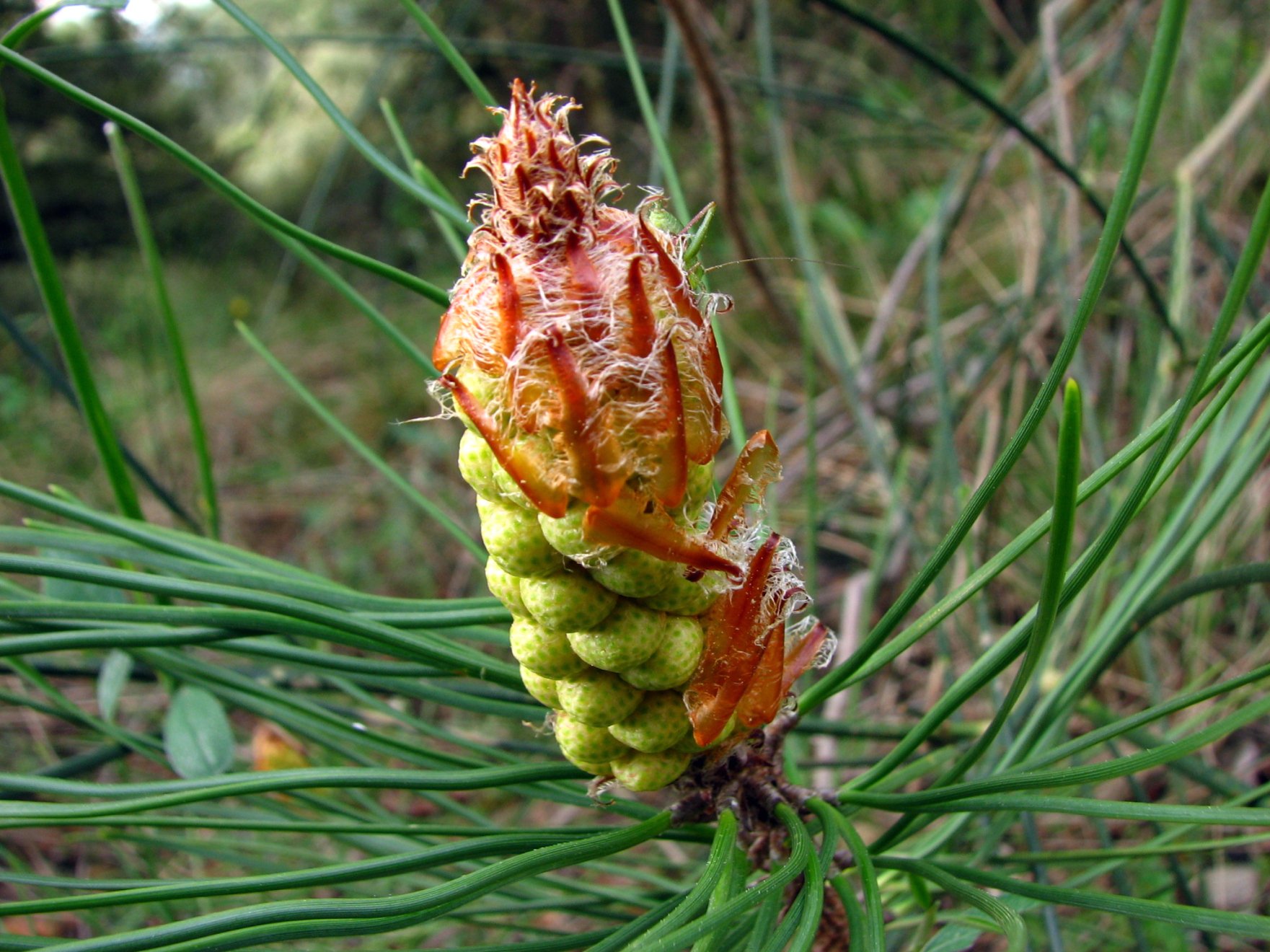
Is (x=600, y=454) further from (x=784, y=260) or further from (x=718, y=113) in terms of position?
(x=718, y=113)

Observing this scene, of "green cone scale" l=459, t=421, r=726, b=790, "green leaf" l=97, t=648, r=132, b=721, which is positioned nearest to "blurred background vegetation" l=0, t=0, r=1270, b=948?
"green cone scale" l=459, t=421, r=726, b=790

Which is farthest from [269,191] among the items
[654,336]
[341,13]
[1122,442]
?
[654,336]

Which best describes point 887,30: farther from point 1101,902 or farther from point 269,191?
point 269,191

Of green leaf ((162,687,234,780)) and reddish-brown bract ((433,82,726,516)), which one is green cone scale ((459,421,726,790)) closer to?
reddish-brown bract ((433,82,726,516))

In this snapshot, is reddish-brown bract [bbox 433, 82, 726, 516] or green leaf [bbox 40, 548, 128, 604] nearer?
reddish-brown bract [bbox 433, 82, 726, 516]

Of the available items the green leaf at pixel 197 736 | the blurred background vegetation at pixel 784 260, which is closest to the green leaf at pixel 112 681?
the green leaf at pixel 197 736

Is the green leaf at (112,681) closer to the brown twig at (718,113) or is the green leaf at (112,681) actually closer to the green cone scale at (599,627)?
the green cone scale at (599,627)
